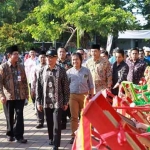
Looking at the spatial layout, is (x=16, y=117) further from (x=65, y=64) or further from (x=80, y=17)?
(x=80, y=17)

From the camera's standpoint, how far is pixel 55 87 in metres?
6.05

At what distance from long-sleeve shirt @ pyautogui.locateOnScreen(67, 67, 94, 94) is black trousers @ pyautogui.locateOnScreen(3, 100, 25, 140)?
94cm

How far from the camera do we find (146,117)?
16.8 feet

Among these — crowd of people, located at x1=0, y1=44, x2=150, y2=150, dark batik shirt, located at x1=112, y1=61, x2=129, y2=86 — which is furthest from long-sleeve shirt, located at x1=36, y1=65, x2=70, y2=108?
dark batik shirt, located at x1=112, y1=61, x2=129, y2=86

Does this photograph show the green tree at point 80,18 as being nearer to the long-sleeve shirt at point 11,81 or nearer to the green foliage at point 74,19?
the green foliage at point 74,19

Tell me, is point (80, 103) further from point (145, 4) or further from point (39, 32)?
point (145, 4)

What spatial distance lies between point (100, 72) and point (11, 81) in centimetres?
184

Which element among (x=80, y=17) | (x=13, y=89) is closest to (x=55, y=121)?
(x=13, y=89)

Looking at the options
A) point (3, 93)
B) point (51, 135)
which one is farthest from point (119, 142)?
point (3, 93)

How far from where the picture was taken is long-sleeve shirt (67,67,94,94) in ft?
21.8

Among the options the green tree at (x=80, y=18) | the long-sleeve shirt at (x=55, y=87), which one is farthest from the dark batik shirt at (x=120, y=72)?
the green tree at (x=80, y=18)

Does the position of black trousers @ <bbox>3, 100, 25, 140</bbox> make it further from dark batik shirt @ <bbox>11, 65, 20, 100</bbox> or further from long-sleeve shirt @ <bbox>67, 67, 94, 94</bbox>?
long-sleeve shirt @ <bbox>67, 67, 94, 94</bbox>

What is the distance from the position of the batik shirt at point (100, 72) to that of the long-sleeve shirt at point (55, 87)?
1.49 metres

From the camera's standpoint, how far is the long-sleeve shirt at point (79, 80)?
6.65 meters
